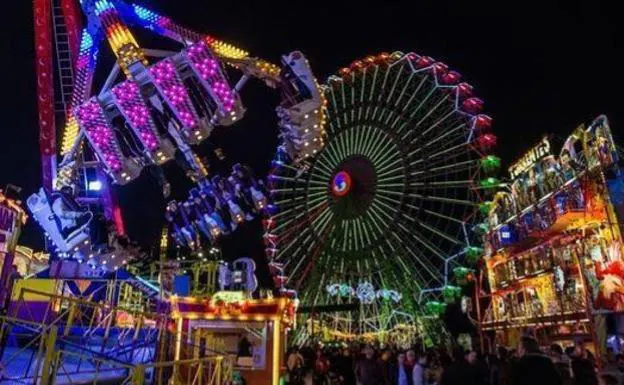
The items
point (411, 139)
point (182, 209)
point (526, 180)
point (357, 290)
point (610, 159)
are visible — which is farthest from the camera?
point (357, 290)

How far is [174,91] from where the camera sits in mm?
10766

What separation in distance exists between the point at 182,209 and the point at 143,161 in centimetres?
698

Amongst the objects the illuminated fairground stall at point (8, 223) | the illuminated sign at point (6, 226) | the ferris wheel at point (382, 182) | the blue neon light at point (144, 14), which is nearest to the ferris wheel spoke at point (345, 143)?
the ferris wheel at point (382, 182)

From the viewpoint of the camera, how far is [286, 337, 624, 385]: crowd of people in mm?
4363

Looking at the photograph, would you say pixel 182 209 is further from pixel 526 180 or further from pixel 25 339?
pixel 526 180

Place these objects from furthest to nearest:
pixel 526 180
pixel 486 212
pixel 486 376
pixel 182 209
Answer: pixel 486 212
pixel 526 180
pixel 182 209
pixel 486 376

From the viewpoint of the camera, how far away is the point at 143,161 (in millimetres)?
11188

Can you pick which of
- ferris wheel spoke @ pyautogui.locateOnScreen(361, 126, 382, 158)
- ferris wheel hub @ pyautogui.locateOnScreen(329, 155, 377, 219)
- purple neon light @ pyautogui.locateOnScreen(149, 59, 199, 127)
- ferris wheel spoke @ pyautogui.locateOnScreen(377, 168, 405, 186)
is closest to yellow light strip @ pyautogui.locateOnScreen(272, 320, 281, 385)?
purple neon light @ pyautogui.locateOnScreen(149, 59, 199, 127)

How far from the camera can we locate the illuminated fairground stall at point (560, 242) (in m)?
Answer: 16.6

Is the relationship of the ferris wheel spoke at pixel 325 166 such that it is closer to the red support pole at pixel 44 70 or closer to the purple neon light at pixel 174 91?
the red support pole at pixel 44 70

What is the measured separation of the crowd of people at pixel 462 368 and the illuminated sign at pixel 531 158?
9.41 meters

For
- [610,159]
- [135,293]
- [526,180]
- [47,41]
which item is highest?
[47,41]

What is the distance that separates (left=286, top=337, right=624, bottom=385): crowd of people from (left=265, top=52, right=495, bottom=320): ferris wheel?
35.3ft

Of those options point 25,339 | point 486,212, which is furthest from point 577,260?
point 25,339
